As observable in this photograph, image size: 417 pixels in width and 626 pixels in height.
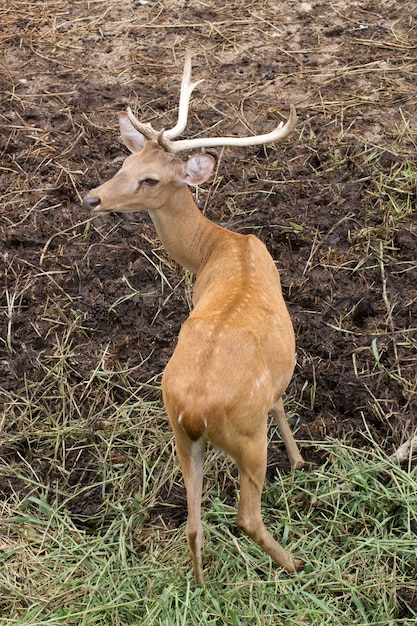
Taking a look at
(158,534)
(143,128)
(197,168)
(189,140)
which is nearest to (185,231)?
(197,168)

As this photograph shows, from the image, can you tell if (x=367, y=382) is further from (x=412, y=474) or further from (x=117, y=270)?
(x=117, y=270)

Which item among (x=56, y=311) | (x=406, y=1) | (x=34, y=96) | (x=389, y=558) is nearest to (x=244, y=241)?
(x=56, y=311)

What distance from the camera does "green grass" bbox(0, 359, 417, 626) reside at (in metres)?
3.82

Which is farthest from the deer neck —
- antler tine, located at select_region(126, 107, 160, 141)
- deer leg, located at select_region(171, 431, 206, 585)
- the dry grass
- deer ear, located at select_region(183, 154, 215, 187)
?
deer leg, located at select_region(171, 431, 206, 585)

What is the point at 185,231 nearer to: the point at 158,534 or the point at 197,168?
the point at 197,168

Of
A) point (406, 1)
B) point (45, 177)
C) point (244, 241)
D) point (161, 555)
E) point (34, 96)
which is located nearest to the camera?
point (161, 555)

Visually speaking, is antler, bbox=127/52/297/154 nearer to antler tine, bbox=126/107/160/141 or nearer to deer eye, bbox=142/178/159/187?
antler tine, bbox=126/107/160/141

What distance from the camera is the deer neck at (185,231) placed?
4520 millimetres

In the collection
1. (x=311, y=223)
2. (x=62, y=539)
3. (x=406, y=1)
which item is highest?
(x=406, y=1)

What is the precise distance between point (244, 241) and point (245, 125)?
208cm

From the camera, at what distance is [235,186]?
231 inches

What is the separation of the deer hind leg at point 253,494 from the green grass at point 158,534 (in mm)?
188

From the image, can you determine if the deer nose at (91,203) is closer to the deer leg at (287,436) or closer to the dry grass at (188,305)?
the dry grass at (188,305)

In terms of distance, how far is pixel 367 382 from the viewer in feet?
15.6
